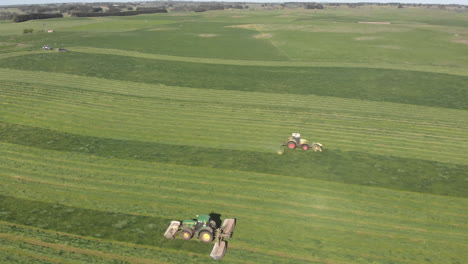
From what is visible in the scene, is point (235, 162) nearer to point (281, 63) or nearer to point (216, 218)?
point (216, 218)

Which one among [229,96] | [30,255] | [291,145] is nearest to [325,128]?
[291,145]

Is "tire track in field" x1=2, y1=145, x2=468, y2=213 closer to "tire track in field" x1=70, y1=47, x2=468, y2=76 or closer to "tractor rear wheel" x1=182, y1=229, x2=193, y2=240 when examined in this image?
"tractor rear wheel" x1=182, y1=229, x2=193, y2=240

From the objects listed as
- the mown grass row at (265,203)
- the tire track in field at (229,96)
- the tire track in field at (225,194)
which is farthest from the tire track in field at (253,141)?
the tire track in field at (229,96)

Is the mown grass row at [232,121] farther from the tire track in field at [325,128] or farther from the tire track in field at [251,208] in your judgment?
the tire track in field at [251,208]

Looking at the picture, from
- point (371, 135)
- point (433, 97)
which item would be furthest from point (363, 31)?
point (371, 135)

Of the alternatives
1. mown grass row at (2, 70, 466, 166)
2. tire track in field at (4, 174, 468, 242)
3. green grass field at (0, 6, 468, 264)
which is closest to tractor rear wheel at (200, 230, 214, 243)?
green grass field at (0, 6, 468, 264)
